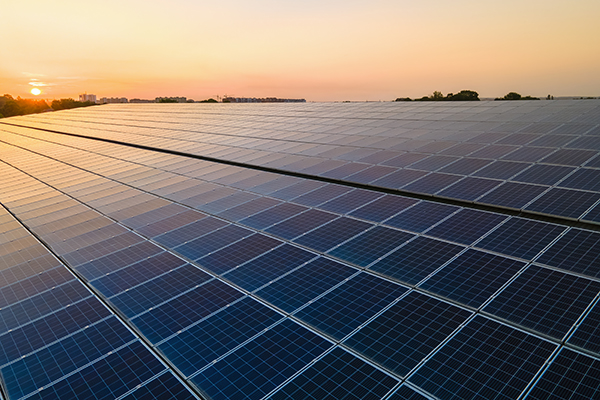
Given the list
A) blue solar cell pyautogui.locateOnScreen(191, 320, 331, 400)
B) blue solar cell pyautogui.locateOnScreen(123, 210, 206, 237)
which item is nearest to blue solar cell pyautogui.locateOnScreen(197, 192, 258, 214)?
blue solar cell pyautogui.locateOnScreen(123, 210, 206, 237)

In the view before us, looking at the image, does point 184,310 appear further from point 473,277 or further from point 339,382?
point 473,277

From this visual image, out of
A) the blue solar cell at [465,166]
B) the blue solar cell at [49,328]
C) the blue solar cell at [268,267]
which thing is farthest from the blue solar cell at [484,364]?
the blue solar cell at [465,166]

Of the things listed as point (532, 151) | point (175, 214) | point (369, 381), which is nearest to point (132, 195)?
point (175, 214)

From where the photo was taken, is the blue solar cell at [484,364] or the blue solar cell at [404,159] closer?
the blue solar cell at [484,364]

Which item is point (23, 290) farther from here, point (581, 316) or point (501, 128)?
point (501, 128)

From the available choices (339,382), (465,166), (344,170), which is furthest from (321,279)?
(465,166)

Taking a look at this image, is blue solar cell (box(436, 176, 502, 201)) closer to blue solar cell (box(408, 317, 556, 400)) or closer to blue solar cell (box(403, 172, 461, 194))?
blue solar cell (box(403, 172, 461, 194))

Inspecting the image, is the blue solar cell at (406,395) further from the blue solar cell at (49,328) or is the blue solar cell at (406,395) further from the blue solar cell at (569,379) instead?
the blue solar cell at (49,328)
